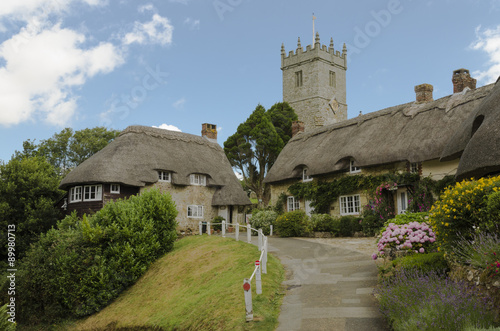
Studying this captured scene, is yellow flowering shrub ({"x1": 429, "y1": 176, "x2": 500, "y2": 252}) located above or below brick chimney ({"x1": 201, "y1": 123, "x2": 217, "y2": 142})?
below

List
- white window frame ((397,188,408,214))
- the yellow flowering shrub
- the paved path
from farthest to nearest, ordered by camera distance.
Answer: white window frame ((397,188,408,214)), the paved path, the yellow flowering shrub

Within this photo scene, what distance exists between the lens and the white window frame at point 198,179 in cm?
3000

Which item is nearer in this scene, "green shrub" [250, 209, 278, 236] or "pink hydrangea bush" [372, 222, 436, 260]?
"pink hydrangea bush" [372, 222, 436, 260]

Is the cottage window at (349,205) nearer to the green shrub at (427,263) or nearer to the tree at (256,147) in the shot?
the green shrub at (427,263)

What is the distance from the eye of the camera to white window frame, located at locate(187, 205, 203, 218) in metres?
29.5

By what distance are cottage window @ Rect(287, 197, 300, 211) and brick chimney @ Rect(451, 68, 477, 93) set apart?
36.8ft

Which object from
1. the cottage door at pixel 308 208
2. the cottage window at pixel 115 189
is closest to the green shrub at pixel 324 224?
the cottage door at pixel 308 208

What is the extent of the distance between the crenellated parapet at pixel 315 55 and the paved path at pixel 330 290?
138ft

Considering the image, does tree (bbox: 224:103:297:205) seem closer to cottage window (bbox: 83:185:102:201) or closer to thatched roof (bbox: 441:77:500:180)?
cottage window (bbox: 83:185:102:201)

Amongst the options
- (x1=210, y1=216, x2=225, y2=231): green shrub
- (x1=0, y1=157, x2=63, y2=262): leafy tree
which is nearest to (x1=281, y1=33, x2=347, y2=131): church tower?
(x1=210, y1=216, x2=225, y2=231): green shrub

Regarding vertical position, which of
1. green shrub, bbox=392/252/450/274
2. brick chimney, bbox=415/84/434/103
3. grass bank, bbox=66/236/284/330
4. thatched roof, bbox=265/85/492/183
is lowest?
grass bank, bbox=66/236/284/330

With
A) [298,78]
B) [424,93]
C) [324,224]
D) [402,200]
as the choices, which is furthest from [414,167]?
[298,78]

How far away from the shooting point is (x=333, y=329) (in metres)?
8.17

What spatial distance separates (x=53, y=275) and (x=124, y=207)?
4049mm
